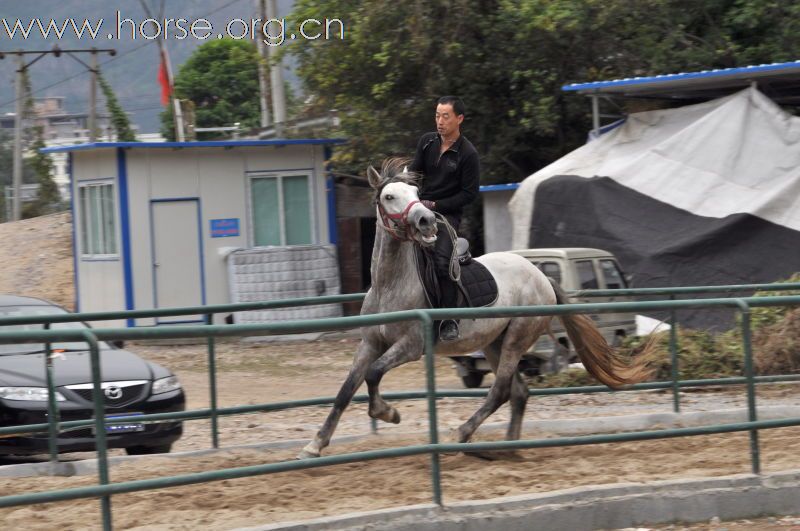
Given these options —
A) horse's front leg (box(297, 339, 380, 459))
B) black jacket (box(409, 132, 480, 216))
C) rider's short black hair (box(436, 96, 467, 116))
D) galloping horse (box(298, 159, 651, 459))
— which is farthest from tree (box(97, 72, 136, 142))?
horse's front leg (box(297, 339, 380, 459))

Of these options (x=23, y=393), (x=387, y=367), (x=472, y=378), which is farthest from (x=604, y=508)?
(x=472, y=378)

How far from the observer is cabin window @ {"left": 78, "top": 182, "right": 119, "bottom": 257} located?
20500mm

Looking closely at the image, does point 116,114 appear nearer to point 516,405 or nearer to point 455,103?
point 455,103

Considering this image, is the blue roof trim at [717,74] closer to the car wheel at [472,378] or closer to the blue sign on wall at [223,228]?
the car wheel at [472,378]

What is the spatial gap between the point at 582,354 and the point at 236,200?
13999mm

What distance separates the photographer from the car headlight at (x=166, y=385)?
727 centimetres

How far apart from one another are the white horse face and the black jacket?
562 millimetres

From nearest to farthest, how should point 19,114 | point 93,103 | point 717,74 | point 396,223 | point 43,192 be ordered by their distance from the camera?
point 396,223 → point 717,74 → point 93,103 → point 43,192 → point 19,114

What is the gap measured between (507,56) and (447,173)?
496 inches

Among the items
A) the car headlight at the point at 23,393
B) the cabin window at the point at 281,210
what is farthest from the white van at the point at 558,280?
the cabin window at the point at 281,210

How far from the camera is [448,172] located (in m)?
7.96

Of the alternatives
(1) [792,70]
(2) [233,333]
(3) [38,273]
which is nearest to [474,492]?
(2) [233,333]

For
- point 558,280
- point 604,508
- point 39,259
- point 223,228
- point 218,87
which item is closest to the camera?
point 604,508

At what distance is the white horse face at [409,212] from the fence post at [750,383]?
1913 mm
